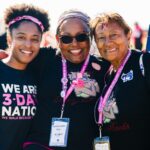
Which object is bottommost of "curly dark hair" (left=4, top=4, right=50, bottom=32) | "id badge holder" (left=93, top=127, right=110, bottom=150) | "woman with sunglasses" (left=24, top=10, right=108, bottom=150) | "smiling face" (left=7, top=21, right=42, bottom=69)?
"id badge holder" (left=93, top=127, right=110, bottom=150)

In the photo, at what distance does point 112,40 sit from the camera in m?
4.26

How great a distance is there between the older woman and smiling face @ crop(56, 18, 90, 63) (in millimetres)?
239

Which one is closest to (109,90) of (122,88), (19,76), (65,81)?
(122,88)

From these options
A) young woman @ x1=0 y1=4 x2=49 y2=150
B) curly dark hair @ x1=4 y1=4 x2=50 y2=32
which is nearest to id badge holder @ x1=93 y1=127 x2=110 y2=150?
young woman @ x1=0 y1=4 x2=49 y2=150

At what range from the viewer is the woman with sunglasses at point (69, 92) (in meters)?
4.18

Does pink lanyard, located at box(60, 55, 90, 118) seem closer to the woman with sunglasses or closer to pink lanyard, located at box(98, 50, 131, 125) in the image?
the woman with sunglasses

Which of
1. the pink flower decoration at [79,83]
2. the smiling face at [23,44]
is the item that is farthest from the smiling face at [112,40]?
the smiling face at [23,44]

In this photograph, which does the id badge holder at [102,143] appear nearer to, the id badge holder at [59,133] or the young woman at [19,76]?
the id badge holder at [59,133]

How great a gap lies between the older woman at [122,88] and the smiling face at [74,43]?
239 mm

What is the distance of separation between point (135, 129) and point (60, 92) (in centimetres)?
92

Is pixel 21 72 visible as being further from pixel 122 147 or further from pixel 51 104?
pixel 122 147

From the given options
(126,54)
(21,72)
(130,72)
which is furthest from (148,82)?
(21,72)

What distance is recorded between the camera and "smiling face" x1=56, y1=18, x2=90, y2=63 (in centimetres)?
457

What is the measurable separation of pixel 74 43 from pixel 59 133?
1.02 meters
